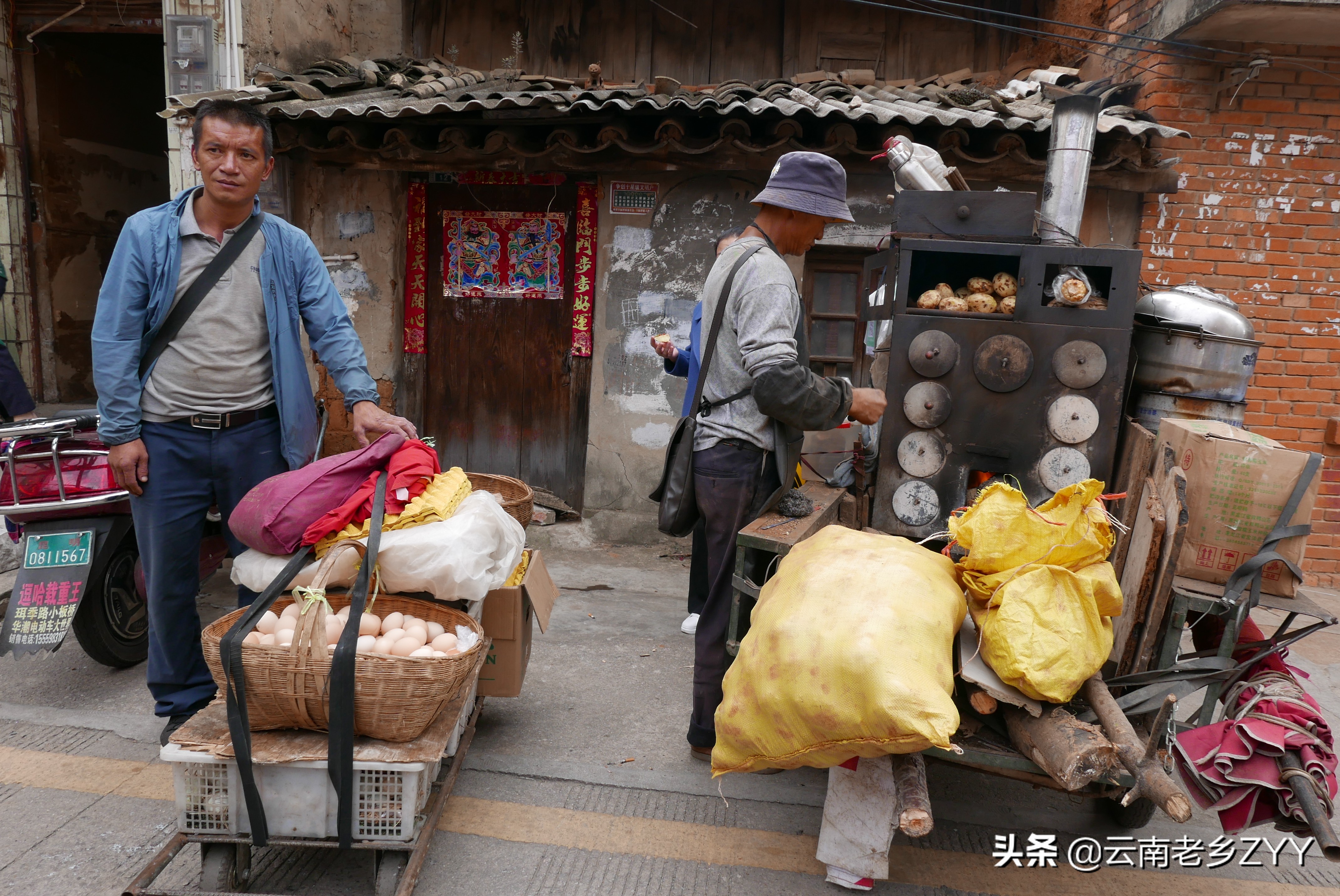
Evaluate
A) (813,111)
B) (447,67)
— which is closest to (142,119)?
(447,67)

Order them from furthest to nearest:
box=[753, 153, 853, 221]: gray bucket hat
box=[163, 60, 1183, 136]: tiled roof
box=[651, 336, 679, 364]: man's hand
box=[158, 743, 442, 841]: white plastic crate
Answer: box=[163, 60, 1183, 136]: tiled roof
box=[651, 336, 679, 364]: man's hand
box=[753, 153, 853, 221]: gray bucket hat
box=[158, 743, 442, 841]: white plastic crate

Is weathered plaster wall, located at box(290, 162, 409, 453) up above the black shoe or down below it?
above

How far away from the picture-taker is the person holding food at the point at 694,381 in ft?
13.2

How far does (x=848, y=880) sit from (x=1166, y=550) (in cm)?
139

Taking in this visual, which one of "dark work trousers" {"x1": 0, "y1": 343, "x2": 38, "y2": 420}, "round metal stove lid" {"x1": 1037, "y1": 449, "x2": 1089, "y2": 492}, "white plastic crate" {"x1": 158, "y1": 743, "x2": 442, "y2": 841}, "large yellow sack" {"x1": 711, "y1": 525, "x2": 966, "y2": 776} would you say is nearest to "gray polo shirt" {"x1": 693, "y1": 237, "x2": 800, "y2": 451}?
"large yellow sack" {"x1": 711, "y1": 525, "x2": 966, "y2": 776}

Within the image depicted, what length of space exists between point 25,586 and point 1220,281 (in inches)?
278

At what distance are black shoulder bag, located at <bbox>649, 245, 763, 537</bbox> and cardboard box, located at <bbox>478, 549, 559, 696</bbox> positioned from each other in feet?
1.83

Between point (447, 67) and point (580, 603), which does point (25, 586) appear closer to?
point (580, 603)

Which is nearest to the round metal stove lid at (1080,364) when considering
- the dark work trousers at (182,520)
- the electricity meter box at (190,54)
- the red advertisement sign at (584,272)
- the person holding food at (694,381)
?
the person holding food at (694,381)

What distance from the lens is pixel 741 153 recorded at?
5.78m

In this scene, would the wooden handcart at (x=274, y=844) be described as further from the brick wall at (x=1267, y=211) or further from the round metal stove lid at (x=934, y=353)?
the brick wall at (x=1267, y=211)

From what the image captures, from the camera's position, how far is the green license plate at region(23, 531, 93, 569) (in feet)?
11.7

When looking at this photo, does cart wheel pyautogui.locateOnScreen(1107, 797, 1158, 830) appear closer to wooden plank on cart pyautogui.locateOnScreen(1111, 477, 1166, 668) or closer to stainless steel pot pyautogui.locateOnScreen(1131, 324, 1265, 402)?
wooden plank on cart pyautogui.locateOnScreen(1111, 477, 1166, 668)

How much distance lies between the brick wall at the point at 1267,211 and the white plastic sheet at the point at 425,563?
5.21 metres
